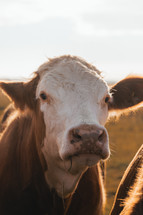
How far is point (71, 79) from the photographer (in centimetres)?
370

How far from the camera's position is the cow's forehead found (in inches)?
143

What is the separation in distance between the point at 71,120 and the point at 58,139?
0.32 m

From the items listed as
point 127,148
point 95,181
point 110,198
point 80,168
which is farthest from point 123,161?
point 80,168

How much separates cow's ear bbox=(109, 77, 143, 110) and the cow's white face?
1.70 feet

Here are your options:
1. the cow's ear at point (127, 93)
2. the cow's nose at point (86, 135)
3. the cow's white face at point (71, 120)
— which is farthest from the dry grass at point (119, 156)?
the cow's nose at point (86, 135)

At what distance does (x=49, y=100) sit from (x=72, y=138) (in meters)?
0.72

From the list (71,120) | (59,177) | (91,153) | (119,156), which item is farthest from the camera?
(119,156)

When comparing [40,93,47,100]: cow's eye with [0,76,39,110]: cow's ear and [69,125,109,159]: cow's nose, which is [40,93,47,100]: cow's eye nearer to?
[0,76,39,110]: cow's ear

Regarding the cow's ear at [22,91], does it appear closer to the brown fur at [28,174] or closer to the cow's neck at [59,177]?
the brown fur at [28,174]

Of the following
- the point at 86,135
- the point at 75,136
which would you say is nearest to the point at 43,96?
the point at 75,136

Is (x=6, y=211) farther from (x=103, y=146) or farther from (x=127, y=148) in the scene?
(x=127, y=148)

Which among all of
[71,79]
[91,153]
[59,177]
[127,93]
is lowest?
[59,177]

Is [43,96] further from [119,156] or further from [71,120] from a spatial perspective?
[119,156]

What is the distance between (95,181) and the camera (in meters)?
4.44
